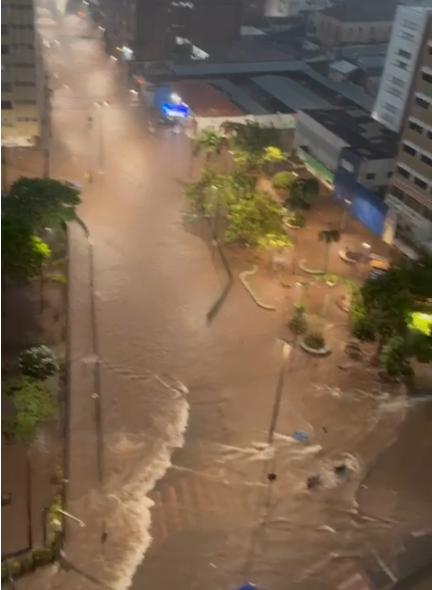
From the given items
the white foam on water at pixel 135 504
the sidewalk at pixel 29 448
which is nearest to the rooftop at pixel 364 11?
the sidewalk at pixel 29 448

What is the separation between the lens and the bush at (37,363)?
1406 centimetres

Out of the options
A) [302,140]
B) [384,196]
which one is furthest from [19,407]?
[302,140]

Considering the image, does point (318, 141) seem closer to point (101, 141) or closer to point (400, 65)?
point (400, 65)

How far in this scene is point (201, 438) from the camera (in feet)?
45.6

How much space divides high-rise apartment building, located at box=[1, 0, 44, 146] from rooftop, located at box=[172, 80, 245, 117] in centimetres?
632

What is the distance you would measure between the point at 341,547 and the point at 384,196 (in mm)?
13073

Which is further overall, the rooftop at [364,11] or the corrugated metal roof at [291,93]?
the rooftop at [364,11]

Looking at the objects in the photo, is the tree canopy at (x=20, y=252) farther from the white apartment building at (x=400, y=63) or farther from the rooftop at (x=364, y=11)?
the rooftop at (x=364, y=11)

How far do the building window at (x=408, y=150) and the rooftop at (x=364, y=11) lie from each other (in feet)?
59.4

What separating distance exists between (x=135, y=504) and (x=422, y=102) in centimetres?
1382

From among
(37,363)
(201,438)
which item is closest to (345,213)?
(201,438)

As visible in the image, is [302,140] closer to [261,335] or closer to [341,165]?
[341,165]

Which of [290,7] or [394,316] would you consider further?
[290,7]

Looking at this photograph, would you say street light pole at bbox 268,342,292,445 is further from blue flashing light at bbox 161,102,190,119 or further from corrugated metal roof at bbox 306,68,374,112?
corrugated metal roof at bbox 306,68,374,112
